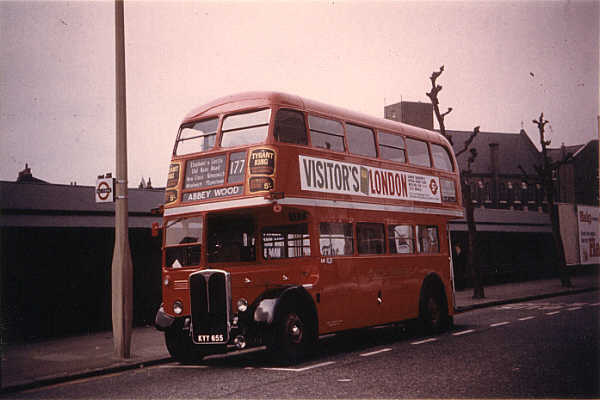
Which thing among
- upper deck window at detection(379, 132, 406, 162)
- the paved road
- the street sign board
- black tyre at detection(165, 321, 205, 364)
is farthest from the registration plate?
upper deck window at detection(379, 132, 406, 162)

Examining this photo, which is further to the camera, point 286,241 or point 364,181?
point 364,181

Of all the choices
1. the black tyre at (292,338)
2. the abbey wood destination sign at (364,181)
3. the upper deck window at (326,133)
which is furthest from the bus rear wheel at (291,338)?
the upper deck window at (326,133)

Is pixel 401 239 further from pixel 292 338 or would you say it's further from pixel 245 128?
pixel 245 128

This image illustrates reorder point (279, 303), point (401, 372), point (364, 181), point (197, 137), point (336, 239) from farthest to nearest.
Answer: point (364, 181)
point (336, 239)
point (197, 137)
point (279, 303)
point (401, 372)

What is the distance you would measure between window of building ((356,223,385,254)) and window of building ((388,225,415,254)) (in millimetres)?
358

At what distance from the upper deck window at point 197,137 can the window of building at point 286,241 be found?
189cm

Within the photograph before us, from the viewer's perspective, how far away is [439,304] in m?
15.7

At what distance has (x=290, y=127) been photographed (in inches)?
Result: 467

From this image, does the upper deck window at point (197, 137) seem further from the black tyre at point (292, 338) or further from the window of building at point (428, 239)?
the window of building at point (428, 239)

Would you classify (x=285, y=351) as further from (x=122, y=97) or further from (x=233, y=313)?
(x=122, y=97)

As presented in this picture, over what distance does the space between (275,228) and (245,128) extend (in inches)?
75.5

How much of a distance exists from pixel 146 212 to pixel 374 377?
392 inches

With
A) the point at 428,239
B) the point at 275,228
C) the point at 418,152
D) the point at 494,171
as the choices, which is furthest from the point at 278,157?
the point at 494,171

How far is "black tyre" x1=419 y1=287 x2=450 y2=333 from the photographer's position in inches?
594
